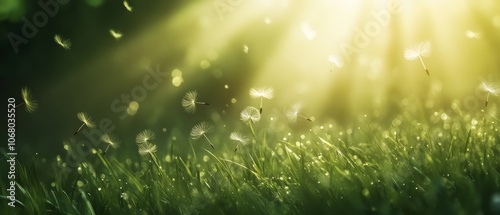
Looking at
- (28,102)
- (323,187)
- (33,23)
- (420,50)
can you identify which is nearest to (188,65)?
(33,23)

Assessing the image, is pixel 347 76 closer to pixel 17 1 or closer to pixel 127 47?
pixel 127 47

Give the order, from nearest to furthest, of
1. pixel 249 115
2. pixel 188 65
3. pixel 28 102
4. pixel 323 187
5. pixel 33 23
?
pixel 323 187 → pixel 249 115 → pixel 28 102 → pixel 33 23 → pixel 188 65

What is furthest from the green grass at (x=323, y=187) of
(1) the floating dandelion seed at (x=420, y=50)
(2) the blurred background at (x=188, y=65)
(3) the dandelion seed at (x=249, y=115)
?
(2) the blurred background at (x=188, y=65)

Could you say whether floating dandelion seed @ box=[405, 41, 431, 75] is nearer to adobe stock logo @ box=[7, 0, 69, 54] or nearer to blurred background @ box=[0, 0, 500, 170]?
blurred background @ box=[0, 0, 500, 170]

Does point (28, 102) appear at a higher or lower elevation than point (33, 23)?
lower

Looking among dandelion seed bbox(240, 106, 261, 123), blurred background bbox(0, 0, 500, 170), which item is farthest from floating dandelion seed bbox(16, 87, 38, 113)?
dandelion seed bbox(240, 106, 261, 123)

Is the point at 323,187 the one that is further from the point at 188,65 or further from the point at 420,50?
the point at 188,65
